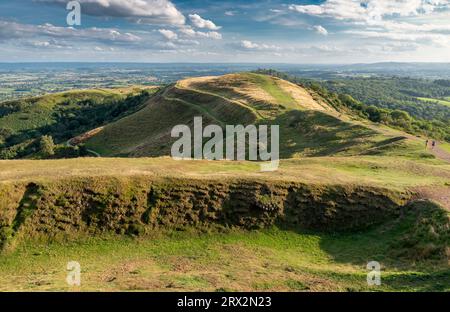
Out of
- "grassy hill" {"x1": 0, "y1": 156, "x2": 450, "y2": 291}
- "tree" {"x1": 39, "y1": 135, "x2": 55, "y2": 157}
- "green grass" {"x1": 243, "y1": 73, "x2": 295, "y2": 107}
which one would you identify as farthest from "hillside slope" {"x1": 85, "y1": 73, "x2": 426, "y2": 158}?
"grassy hill" {"x1": 0, "y1": 156, "x2": 450, "y2": 291}

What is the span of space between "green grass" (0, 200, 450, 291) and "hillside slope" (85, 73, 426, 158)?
1142 inches

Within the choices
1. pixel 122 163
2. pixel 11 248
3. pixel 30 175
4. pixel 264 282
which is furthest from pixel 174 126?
pixel 264 282

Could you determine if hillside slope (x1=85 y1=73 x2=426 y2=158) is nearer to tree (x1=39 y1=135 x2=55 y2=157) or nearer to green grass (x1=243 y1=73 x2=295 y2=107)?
green grass (x1=243 y1=73 x2=295 y2=107)

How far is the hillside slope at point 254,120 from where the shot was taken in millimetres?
64812

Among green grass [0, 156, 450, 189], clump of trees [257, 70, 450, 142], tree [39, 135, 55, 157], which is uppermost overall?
clump of trees [257, 70, 450, 142]

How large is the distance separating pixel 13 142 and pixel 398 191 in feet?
570

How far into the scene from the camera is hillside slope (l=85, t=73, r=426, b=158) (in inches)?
2552

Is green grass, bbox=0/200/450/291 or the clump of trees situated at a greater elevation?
the clump of trees

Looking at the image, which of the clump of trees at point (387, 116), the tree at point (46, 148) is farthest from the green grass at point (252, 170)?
the tree at point (46, 148)

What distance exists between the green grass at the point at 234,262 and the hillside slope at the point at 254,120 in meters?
29.0

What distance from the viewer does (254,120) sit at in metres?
91.3

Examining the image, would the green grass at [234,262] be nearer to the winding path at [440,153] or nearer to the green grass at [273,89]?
the winding path at [440,153]

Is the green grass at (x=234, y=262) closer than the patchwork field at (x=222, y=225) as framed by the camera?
Yes
